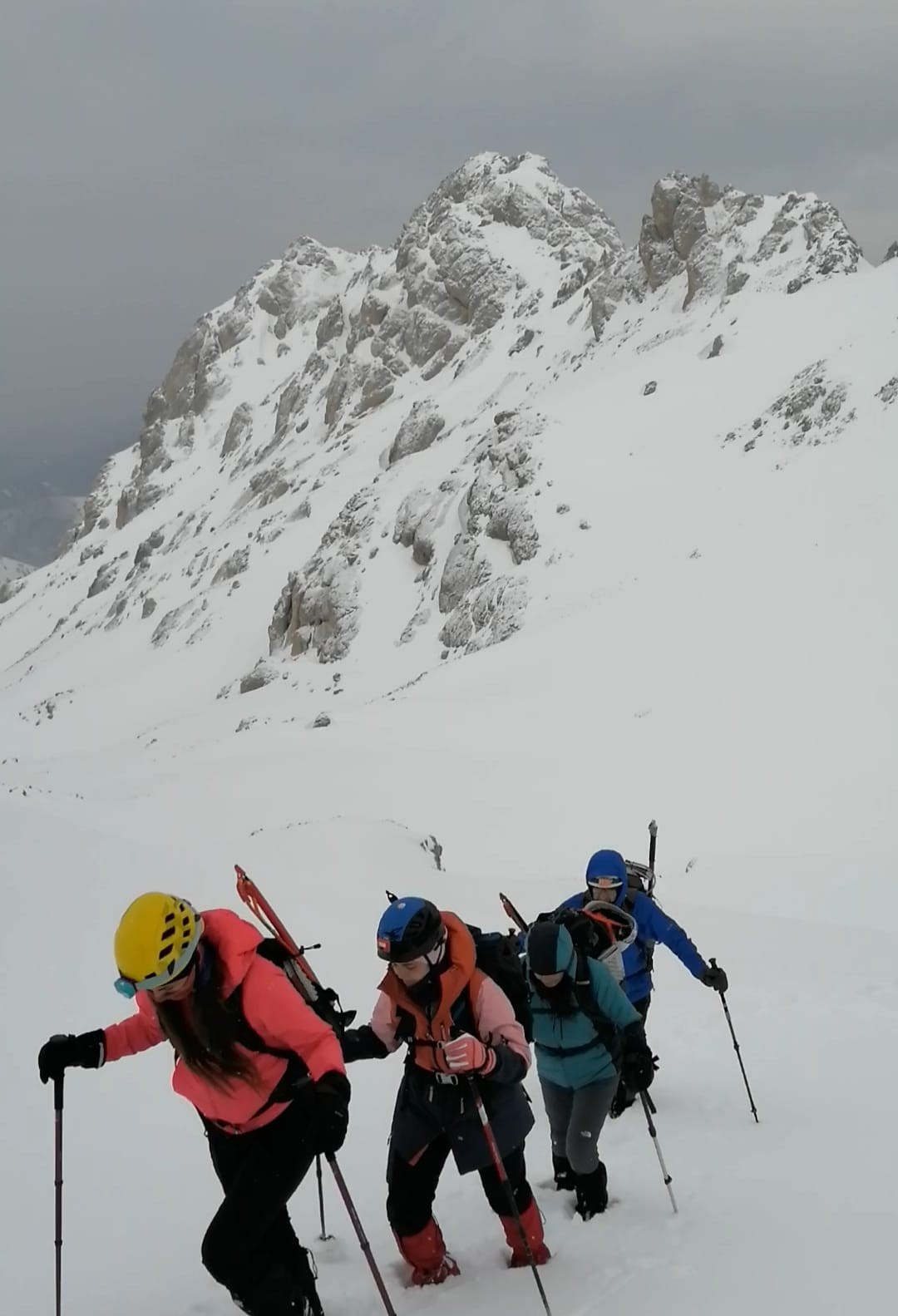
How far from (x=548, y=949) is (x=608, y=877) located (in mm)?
1711

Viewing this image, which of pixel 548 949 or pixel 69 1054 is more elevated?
pixel 69 1054

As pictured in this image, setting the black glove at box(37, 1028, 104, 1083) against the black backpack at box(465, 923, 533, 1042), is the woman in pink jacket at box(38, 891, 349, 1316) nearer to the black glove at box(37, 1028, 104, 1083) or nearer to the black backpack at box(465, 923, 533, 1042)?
the black glove at box(37, 1028, 104, 1083)

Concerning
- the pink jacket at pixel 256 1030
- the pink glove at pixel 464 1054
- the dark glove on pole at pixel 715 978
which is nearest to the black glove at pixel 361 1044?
the pink glove at pixel 464 1054

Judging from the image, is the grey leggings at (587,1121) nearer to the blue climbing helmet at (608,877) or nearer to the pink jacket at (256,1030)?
the blue climbing helmet at (608,877)

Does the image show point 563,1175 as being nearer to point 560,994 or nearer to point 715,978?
point 560,994

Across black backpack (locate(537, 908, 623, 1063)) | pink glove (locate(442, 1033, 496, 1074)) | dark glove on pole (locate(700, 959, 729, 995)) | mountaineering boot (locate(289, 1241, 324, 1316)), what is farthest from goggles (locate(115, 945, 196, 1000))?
dark glove on pole (locate(700, 959, 729, 995))

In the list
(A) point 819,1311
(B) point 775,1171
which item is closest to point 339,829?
(B) point 775,1171

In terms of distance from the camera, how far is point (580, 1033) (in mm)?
5254

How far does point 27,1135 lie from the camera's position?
5969mm

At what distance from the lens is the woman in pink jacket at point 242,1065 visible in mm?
3674

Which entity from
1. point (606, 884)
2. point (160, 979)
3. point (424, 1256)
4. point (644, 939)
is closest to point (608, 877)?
point (606, 884)

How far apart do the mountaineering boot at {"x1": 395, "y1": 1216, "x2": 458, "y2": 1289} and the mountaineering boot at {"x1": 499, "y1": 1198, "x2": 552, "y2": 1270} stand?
365 mm

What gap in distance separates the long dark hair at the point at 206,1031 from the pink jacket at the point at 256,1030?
0.04 meters

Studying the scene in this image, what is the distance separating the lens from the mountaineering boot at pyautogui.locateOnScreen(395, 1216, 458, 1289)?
4691 mm
